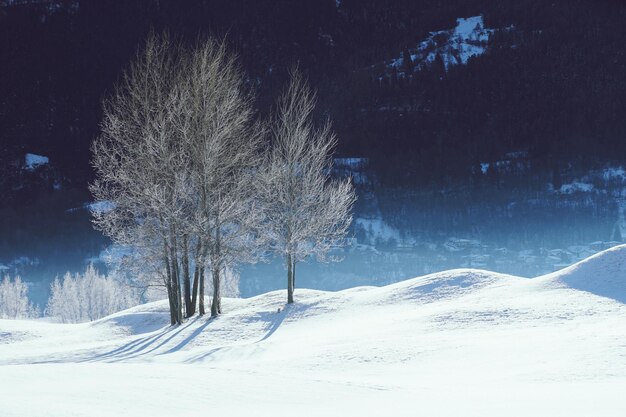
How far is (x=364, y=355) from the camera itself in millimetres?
15398

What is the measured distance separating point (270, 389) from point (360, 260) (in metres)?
187

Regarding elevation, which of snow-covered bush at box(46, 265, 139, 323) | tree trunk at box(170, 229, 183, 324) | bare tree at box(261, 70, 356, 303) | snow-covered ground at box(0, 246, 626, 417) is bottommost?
snow-covered bush at box(46, 265, 139, 323)

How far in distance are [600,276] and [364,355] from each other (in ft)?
37.7

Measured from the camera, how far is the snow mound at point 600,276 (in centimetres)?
2106

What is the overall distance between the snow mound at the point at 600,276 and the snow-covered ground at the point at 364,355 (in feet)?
0.23

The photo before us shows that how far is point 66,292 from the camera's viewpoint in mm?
97312

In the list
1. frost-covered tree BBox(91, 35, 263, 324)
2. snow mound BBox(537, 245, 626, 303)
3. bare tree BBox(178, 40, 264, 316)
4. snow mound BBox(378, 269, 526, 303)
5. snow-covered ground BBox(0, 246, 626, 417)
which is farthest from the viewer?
snow mound BBox(378, 269, 526, 303)

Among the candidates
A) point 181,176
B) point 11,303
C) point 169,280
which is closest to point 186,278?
point 169,280

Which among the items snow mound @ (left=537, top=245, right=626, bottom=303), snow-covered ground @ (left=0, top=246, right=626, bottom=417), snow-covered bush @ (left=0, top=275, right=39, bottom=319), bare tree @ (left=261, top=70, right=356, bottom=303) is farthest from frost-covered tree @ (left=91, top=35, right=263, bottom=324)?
snow-covered bush @ (left=0, top=275, right=39, bottom=319)

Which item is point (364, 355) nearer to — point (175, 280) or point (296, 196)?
point (175, 280)

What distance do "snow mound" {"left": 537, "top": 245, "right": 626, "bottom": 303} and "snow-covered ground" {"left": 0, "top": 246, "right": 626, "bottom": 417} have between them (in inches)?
2.7

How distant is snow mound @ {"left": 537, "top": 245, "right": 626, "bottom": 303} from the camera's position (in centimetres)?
2106

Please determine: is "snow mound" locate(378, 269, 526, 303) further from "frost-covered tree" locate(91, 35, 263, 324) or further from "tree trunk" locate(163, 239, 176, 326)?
"tree trunk" locate(163, 239, 176, 326)

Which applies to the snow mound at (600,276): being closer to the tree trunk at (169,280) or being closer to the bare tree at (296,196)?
the bare tree at (296,196)
